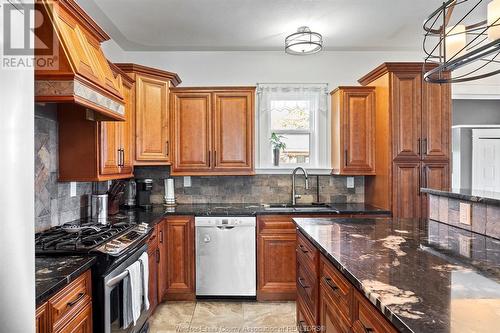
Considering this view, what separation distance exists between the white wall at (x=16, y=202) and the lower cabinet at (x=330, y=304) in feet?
3.52

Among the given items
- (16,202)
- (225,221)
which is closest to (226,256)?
(225,221)

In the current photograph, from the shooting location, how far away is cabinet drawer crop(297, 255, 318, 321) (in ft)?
6.87

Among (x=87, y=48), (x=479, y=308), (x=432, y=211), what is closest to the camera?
(x=479, y=308)

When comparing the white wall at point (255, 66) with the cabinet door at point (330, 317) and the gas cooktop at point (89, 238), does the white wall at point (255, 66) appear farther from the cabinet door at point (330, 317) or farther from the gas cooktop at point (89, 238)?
the cabinet door at point (330, 317)

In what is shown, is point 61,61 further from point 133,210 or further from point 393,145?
point 393,145

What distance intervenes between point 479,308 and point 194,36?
3.54 metres

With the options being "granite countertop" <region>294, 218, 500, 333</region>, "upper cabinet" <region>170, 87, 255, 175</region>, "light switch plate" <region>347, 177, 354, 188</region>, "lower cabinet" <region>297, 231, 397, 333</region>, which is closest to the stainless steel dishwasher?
"upper cabinet" <region>170, 87, 255, 175</region>

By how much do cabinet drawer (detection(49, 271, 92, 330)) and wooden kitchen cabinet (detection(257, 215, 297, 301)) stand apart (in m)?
1.92

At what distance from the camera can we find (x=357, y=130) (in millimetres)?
3900

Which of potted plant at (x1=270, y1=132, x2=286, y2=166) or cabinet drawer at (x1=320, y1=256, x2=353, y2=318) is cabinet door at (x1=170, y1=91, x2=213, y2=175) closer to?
potted plant at (x1=270, y1=132, x2=286, y2=166)

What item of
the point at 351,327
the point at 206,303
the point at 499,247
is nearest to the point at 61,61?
the point at 351,327

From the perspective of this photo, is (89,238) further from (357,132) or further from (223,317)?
(357,132)

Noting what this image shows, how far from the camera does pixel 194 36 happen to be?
378cm

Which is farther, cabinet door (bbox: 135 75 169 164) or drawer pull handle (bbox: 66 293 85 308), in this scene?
cabinet door (bbox: 135 75 169 164)
